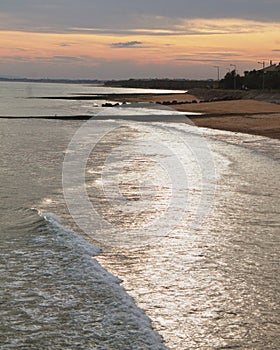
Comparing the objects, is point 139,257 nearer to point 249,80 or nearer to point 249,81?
point 249,81

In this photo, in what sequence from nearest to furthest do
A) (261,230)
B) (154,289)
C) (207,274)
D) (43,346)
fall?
(43,346)
(154,289)
(207,274)
(261,230)

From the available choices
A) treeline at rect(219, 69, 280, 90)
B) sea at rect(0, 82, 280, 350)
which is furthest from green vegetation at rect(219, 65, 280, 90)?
sea at rect(0, 82, 280, 350)

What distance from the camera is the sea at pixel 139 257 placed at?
6594 mm

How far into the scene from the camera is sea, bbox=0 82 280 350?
260 inches

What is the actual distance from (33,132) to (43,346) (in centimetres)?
3459

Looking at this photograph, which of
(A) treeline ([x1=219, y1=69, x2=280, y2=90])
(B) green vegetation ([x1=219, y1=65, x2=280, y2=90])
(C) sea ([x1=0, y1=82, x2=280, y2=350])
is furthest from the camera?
(B) green vegetation ([x1=219, y1=65, x2=280, y2=90])

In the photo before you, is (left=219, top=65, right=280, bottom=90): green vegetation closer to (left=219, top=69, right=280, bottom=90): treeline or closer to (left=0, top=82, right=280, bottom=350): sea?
(left=219, top=69, right=280, bottom=90): treeline

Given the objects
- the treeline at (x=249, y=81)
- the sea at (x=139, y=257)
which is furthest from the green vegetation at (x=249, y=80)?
the sea at (x=139, y=257)

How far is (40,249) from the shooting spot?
33.0 feet

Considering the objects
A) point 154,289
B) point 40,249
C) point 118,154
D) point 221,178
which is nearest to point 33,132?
point 118,154

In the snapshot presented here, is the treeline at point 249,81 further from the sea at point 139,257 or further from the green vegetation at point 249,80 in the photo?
the sea at point 139,257

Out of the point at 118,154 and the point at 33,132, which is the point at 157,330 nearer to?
the point at 118,154

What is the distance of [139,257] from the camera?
31.3ft

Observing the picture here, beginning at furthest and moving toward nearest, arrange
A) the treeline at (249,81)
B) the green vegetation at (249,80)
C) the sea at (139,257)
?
the green vegetation at (249,80) < the treeline at (249,81) < the sea at (139,257)
